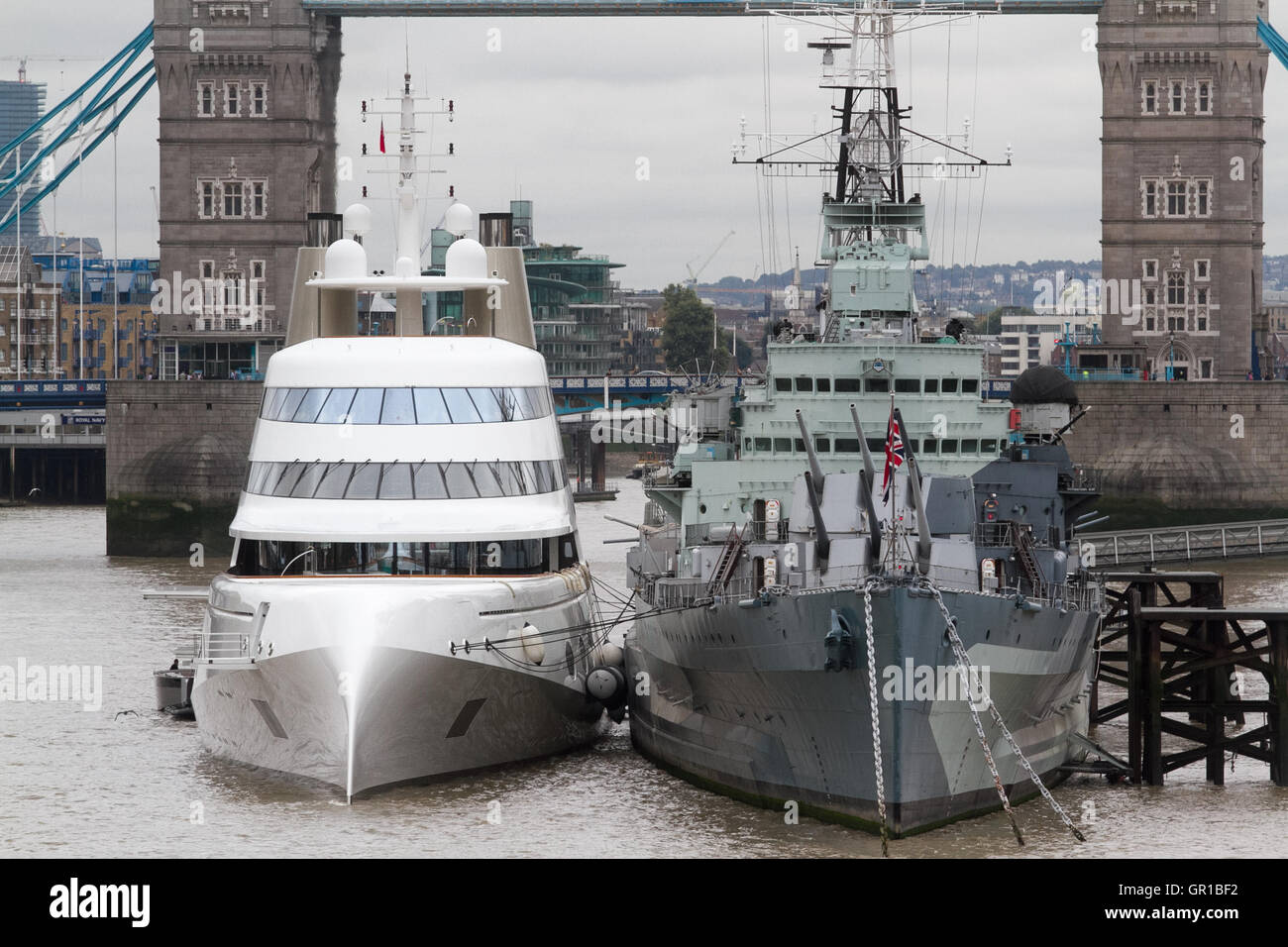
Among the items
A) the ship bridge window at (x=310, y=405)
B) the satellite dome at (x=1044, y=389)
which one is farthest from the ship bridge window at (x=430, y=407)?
the satellite dome at (x=1044, y=389)

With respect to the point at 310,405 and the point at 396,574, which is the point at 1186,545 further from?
the point at 396,574

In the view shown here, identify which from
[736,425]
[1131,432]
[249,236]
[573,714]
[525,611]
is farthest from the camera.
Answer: [249,236]

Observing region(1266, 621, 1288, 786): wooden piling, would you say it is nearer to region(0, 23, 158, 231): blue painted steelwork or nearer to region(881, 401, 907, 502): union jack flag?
region(881, 401, 907, 502): union jack flag

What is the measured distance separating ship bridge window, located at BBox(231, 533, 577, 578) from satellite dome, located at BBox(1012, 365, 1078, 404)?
11.5 metres

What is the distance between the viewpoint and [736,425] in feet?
116

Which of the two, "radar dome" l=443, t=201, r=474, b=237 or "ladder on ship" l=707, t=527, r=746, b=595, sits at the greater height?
"radar dome" l=443, t=201, r=474, b=237

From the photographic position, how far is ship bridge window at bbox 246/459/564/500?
30.0 metres

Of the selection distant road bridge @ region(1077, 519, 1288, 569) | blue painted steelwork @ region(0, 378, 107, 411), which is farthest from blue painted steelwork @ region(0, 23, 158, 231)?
distant road bridge @ region(1077, 519, 1288, 569)

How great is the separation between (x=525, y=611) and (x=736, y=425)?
22.1ft

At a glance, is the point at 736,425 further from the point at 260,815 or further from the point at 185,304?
the point at 185,304

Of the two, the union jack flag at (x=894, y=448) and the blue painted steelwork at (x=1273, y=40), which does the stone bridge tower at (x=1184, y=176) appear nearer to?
the blue painted steelwork at (x=1273, y=40)

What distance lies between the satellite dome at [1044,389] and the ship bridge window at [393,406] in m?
10.8

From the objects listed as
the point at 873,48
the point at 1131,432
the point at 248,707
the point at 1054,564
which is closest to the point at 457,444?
the point at 248,707

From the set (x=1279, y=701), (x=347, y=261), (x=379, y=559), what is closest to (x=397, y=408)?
(x=379, y=559)
